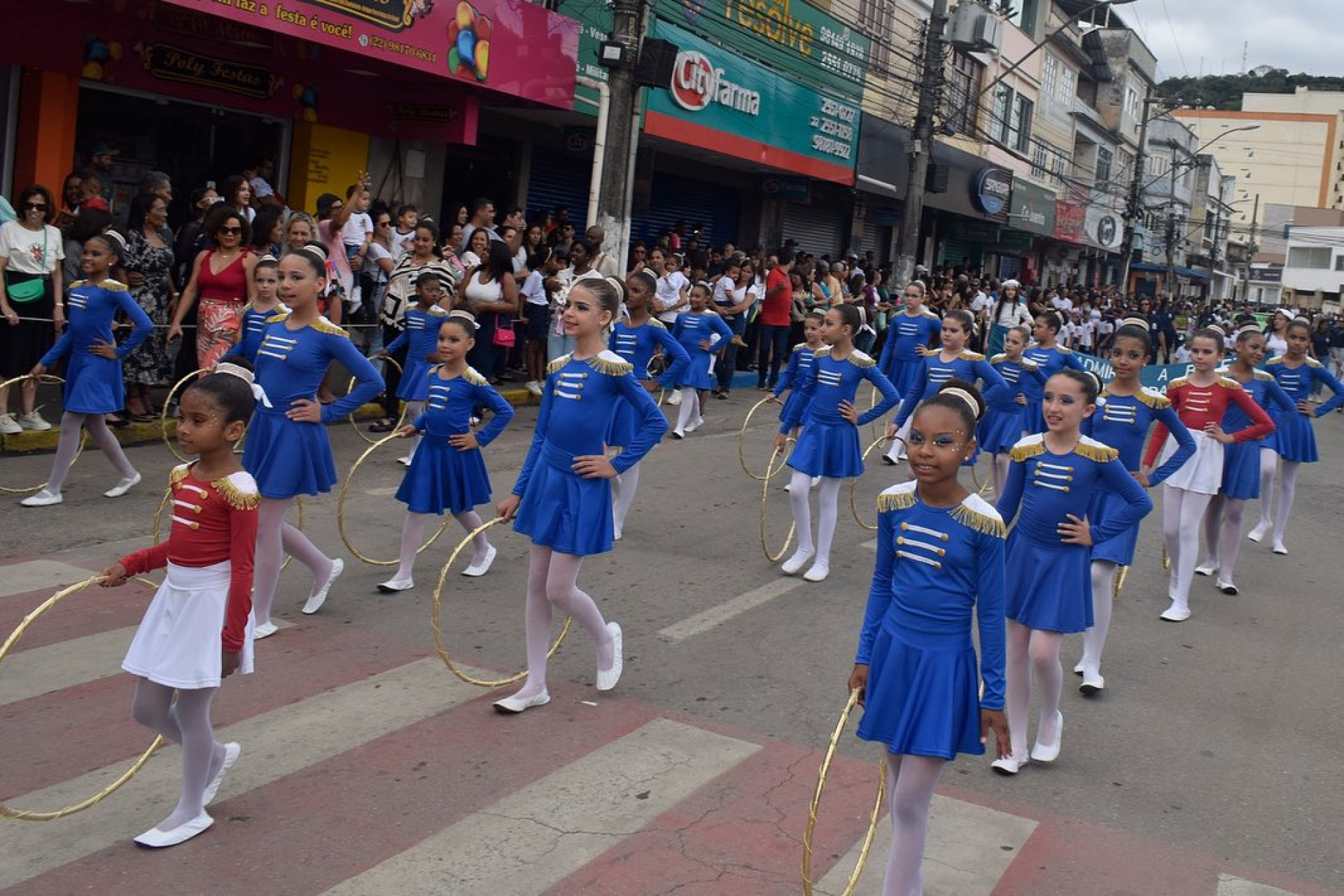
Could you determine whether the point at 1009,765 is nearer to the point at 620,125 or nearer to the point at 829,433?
the point at 829,433

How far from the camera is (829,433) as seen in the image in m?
9.43

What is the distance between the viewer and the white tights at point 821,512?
9375 mm

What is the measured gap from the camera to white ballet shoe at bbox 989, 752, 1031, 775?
5.99m

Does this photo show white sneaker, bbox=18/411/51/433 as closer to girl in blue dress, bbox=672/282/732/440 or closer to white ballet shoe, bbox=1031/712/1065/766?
girl in blue dress, bbox=672/282/732/440

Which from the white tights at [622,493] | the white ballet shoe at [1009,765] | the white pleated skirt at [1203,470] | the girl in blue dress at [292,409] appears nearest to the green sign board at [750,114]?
the white tights at [622,493]

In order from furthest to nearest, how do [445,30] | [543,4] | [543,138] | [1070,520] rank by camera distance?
[543,138] → [543,4] → [445,30] → [1070,520]

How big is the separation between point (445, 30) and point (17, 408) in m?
7.16

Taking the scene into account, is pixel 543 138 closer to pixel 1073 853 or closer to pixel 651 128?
pixel 651 128

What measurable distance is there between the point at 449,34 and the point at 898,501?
13.1 meters

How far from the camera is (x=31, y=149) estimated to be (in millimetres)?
13820

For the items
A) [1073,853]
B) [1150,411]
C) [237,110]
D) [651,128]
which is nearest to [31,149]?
[237,110]

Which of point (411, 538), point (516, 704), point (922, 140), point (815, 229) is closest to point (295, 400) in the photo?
point (411, 538)

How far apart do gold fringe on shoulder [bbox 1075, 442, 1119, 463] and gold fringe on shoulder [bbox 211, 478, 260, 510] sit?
3686mm

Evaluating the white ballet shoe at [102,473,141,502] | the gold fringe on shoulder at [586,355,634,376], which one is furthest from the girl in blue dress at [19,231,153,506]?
the gold fringe on shoulder at [586,355,634,376]
